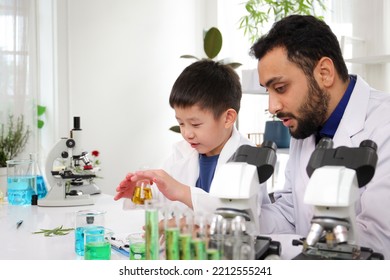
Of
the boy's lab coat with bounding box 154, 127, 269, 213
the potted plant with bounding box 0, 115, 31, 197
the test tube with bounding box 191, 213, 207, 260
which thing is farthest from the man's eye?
the potted plant with bounding box 0, 115, 31, 197

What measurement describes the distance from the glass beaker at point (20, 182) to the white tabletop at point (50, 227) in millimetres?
59

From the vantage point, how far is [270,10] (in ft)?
13.3

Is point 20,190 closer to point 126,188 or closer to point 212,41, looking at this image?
point 126,188

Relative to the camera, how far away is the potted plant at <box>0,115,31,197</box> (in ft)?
12.3

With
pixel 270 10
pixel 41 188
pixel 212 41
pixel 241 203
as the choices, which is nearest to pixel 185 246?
pixel 241 203

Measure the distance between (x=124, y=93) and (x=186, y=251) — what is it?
3.75 meters

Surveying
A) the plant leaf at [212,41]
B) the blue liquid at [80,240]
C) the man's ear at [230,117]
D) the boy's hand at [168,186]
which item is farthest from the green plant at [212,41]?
the blue liquid at [80,240]

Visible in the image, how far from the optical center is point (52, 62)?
4.03 m

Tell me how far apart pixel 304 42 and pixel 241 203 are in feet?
2.29

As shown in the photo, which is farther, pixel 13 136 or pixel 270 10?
pixel 270 10

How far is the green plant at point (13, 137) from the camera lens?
12.3 ft

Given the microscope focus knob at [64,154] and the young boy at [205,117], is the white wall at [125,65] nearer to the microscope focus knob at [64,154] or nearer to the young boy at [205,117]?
the microscope focus knob at [64,154]

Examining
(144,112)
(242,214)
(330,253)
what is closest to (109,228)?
(242,214)

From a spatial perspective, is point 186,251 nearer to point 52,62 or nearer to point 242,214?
point 242,214
